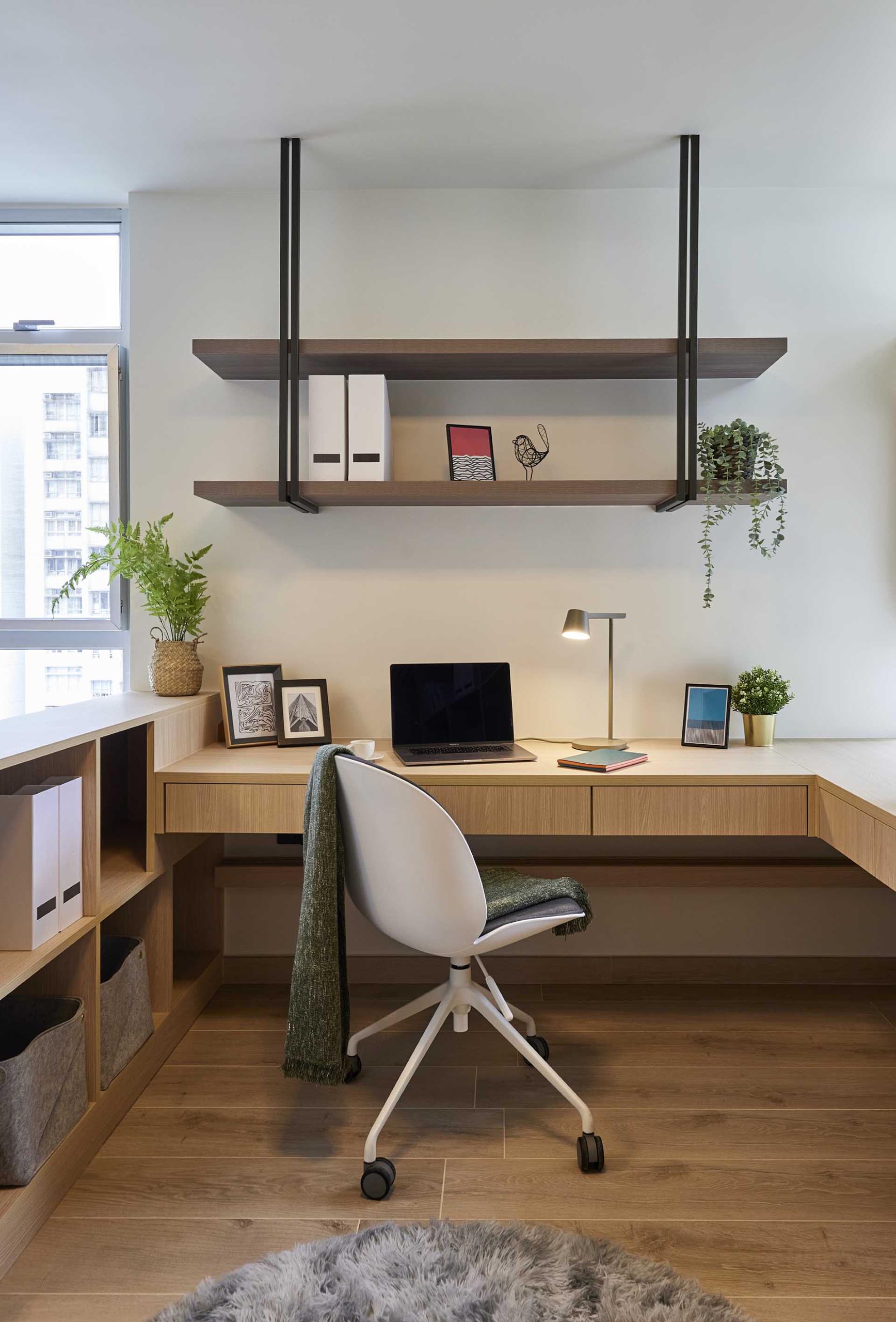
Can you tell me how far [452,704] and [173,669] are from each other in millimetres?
817

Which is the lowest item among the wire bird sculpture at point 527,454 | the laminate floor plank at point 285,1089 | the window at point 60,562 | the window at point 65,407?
the laminate floor plank at point 285,1089

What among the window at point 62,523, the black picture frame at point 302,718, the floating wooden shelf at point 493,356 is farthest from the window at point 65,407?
the black picture frame at point 302,718

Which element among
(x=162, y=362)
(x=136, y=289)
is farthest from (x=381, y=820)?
(x=136, y=289)

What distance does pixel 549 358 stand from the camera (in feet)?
8.04

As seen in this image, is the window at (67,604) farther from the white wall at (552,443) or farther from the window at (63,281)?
the window at (63,281)

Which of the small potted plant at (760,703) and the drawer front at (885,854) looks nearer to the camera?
the drawer front at (885,854)

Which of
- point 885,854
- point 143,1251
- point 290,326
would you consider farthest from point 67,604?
point 885,854

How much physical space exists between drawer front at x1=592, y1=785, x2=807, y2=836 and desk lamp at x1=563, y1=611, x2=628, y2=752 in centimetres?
29

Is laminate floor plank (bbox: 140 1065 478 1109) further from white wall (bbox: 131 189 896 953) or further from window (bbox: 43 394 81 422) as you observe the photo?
window (bbox: 43 394 81 422)

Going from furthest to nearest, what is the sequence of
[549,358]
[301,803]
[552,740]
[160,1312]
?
[552,740] → [549,358] → [301,803] → [160,1312]

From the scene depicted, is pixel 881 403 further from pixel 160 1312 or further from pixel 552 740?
pixel 160 1312

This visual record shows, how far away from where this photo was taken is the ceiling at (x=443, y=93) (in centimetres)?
188

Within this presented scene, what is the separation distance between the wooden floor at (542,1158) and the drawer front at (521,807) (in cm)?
63

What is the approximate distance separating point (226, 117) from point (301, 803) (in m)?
1.80
